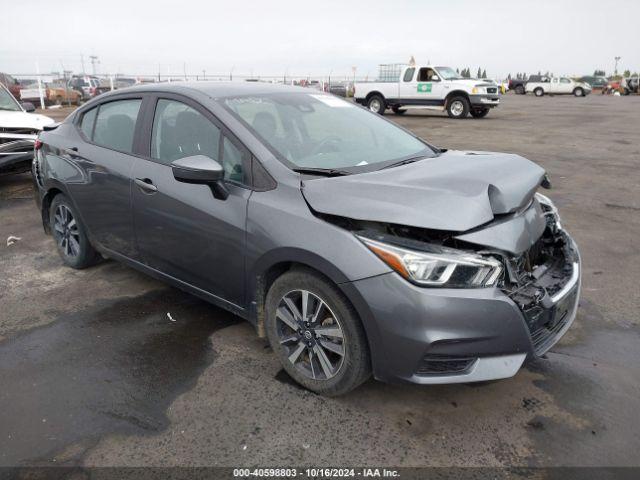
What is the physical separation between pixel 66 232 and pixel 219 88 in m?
2.20

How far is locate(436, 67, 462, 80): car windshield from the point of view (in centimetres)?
2109

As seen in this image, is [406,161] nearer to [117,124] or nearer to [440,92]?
[117,124]

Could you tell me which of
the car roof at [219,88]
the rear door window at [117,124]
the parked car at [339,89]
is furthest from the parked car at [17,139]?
the parked car at [339,89]

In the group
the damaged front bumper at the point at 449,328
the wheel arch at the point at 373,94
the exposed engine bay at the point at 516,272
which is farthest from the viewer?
the wheel arch at the point at 373,94

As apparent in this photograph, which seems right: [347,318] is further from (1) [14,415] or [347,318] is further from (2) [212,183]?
(1) [14,415]

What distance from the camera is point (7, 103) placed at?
898cm

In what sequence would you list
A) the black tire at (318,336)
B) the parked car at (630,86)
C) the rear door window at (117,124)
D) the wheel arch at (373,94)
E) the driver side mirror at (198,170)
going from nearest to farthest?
the black tire at (318,336) < the driver side mirror at (198,170) < the rear door window at (117,124) < the wheel arch at (373,94) < the parked car at (630,86)

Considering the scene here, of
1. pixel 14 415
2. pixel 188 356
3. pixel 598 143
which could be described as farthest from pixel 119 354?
pixel 598 143

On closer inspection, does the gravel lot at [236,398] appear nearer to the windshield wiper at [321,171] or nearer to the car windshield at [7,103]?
the windshield wiper at [321,171]

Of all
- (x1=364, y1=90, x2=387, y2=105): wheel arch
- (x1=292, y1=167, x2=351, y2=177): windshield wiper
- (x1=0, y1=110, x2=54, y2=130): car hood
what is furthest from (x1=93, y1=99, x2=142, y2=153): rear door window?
(x1=364, y1=90, x2=387, y2=105): wheel arch

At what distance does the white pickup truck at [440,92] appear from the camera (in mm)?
20609

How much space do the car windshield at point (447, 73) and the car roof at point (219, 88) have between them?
60.0 feet

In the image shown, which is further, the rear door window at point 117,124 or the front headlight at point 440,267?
the rear door window at point 117,124

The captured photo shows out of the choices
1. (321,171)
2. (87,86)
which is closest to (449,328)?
(321,171)
